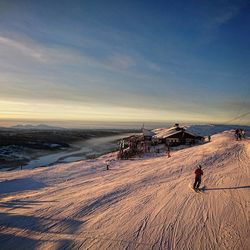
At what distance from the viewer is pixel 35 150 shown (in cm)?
5925

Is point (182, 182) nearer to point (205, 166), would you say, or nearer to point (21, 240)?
point (205, 166)

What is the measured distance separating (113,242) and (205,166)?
1561 cm

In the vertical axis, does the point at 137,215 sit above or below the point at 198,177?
below

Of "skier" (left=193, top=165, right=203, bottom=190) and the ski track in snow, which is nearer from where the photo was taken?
the ski track in snow

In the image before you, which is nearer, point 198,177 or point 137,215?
point 137,215

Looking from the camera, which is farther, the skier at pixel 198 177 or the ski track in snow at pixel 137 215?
the skier at pixel 198 177

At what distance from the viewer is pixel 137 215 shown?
12.1 metres

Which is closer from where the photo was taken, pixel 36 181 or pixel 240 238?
pixel 240 238

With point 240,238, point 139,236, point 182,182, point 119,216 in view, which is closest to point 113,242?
point 139,236

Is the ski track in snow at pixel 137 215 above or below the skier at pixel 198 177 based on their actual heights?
below

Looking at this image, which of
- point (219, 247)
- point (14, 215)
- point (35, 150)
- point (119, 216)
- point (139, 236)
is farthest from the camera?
point (35, 150)

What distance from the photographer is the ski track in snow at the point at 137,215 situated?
987cm

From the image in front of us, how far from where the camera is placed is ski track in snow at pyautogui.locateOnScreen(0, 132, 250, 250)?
9867 millimetres

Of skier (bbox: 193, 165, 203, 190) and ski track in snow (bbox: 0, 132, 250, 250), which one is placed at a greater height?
skier (bbox: 193, 165, 203, 190)
